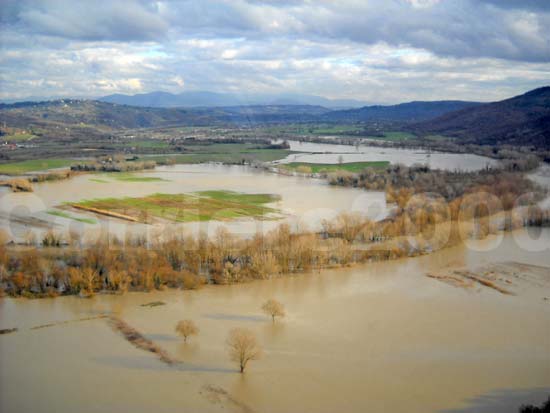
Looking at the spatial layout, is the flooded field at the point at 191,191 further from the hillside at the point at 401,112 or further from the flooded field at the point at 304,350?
the hillside at the point at 401,112

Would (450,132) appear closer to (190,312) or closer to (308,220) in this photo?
(308,220)

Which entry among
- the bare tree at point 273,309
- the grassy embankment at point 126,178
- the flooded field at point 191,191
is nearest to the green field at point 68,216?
the flooded field at point 191,191

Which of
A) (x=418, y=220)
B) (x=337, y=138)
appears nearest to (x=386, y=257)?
(x=418, y=220)

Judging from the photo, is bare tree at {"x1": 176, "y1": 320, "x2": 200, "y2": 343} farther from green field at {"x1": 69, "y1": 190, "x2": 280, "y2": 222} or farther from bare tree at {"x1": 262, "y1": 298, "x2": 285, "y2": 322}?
green field at {"x1": 69, "y1": 190, "x2": 280, "y2": 222}

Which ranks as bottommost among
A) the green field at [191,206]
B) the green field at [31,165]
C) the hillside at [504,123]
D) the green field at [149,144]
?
the green field at [191,206]

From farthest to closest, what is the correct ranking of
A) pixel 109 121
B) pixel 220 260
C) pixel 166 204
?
pixel 109 121
pixel 166 204
pixel 220 260

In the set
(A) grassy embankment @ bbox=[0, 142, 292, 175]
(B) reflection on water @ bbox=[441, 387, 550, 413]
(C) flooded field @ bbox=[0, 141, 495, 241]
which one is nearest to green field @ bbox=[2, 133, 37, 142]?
(A) grassy embankment @ bbox=[0, 142, 292, 175]
